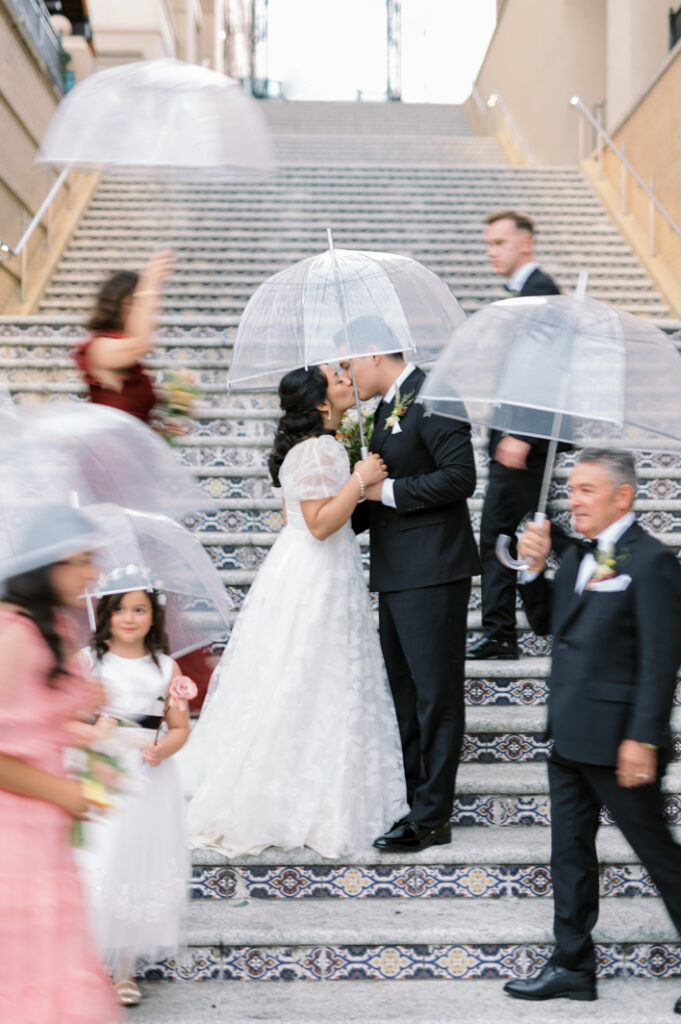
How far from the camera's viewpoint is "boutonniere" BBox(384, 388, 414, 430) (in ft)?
11.7

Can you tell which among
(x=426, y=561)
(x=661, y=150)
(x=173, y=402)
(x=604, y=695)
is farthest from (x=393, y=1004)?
(x=661, y=150)

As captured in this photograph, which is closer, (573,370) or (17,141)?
(573,370)

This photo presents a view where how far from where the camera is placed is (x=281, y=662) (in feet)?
12.0

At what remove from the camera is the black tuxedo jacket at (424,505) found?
347cm

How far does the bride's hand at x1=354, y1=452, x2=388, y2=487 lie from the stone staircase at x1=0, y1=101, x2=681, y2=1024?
1165 mm

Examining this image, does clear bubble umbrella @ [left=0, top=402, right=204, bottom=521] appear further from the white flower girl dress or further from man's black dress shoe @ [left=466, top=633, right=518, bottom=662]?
man's black dress shoe @ [left=466, top=633, right=518, bottom=662]

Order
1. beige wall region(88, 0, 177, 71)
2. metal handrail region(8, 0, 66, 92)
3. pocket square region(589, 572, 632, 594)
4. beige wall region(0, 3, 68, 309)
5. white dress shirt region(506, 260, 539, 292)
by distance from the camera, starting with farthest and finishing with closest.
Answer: beige wall region(88, 0, 177, 71), metal handrail region(8, 0, 66, 92), beige wall region(0, 3, 68, 309), white dress shirt region(506, 260, 539, 292), pocket square region(589, 572, 632, 594)

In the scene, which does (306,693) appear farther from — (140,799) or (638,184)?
(638,184)

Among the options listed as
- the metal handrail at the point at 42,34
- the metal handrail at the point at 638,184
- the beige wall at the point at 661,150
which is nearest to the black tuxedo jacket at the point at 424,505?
the metal handrail at the point at 638,184

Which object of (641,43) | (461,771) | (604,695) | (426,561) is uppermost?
(641,43)

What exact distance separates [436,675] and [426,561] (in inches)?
14.2

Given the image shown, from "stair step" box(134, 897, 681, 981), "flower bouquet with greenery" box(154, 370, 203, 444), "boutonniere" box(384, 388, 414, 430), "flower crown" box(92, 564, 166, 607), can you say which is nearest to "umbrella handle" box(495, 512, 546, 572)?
"boutonniere" box(384, 388, 414, 430)

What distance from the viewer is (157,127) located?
11.3 ft

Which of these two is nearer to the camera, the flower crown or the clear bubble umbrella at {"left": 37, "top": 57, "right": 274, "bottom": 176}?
the flower crown
